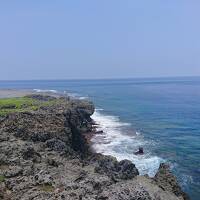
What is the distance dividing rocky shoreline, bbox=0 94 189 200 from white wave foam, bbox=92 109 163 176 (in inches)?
381

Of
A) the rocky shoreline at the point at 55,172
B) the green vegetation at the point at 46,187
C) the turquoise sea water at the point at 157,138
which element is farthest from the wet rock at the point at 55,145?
the turquoise sea water at the point at 157,138

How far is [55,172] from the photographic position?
3700 centimetres

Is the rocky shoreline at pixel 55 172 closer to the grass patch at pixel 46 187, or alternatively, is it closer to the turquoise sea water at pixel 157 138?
the grass patch at pixel 46 187

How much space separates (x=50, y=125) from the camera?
54.3 meters

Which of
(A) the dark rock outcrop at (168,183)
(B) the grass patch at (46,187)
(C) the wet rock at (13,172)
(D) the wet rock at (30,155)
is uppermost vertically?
(D) the wet rock at (30,155)

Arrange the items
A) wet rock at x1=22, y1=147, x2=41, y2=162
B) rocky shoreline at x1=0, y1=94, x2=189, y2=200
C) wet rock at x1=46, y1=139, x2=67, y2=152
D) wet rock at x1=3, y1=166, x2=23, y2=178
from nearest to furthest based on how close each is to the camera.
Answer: rocky shoreline at x1=0, y1=94, x2=189, y2=200, wet rock at x1=3, y1=166, x2=23, y2=178, wet rock at x1=22, y1=147, x2=41, y2=162, wet rock at x1=46, y1=139, x2=67, y2=152

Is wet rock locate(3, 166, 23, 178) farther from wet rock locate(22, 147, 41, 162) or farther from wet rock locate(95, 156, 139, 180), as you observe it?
wet rock locate(95, 156, 139, 180)

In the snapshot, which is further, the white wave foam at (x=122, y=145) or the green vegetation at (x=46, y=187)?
the white wave foam at (x=122, y=145)

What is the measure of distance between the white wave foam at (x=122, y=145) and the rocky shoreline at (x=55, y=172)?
31.8 ft

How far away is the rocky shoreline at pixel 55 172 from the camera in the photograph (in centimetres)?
3111

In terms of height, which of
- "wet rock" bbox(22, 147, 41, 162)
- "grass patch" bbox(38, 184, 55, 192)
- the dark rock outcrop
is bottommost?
the dark rock outcrop

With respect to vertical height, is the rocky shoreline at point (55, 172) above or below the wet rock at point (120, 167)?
Answer: above

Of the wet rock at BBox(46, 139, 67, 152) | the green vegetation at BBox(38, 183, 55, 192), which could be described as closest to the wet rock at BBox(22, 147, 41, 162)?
the wet rock at BBox(46, 139, 67, 152)

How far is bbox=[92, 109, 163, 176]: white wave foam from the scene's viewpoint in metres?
59.3
